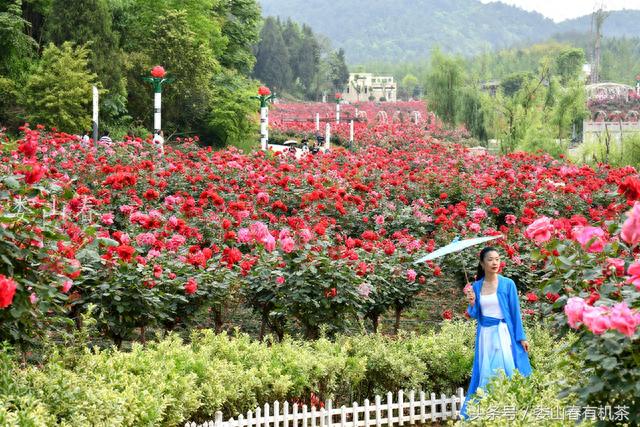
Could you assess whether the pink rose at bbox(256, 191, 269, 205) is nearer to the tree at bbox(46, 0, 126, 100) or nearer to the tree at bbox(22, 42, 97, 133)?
the tree at bbox(22, 42, 97, 133)

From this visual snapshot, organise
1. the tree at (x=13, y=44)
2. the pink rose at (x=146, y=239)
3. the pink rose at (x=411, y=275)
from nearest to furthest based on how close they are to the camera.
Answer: the pink rose at (x=146, y=239)
the pink rose at (x=411, y=275)
the tree at (x=13, y=44)

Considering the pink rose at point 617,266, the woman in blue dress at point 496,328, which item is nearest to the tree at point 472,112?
the woman in blue dress at point 496,328

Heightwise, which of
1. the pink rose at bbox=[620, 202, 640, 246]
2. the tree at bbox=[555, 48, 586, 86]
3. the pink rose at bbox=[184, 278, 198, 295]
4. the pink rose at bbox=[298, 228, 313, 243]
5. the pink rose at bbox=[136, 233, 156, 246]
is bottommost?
the pink rose at bbox=[184, 278, 198, 295]

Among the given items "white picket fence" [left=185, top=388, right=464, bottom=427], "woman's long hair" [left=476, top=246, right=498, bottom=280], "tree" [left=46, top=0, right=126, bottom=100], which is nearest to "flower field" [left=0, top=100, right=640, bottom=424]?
"woman's long hair" [left=476, top=246, right=498, bottom=280]

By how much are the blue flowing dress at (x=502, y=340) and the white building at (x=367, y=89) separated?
11073cm

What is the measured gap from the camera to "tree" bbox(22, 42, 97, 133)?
2383 cm

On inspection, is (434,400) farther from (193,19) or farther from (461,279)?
(193,19)

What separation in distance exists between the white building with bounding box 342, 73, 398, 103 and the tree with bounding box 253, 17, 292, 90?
2415 centimetres

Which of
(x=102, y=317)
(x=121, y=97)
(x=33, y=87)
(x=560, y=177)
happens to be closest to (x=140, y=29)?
(x=121, y=97)

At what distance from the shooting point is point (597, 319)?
9.72 ft

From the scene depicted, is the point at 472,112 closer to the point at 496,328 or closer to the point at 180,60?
the point at 180,60

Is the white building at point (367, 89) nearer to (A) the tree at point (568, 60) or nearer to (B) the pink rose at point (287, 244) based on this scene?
(A) the tree at point (568, 60)

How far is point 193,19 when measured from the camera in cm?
3300

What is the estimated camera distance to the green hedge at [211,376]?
14.4 ft
